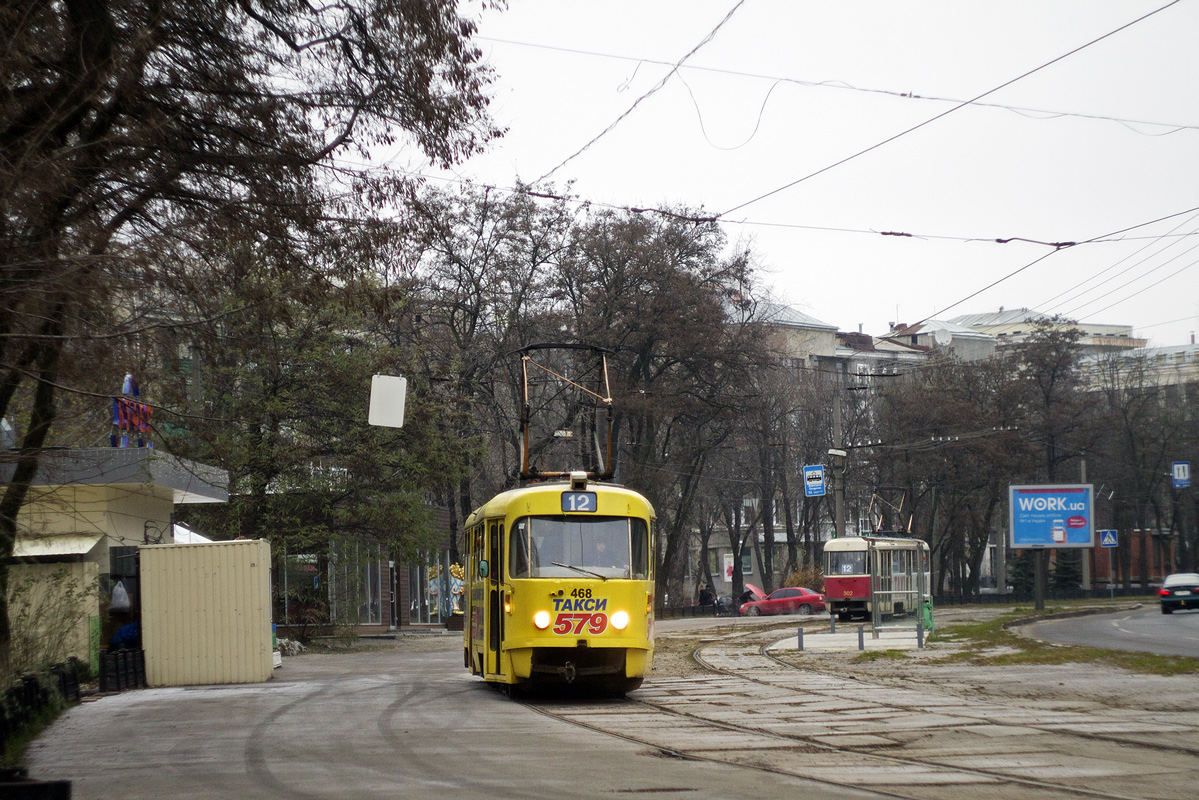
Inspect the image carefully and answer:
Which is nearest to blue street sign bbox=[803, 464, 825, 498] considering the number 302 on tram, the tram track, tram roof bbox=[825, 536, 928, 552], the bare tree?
tram roof bbox=[825, 536, 928, 552]

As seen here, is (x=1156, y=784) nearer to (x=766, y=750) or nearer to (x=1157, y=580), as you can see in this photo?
(x=766, y=750)

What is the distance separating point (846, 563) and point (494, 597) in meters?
30.1

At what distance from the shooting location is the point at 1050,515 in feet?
143

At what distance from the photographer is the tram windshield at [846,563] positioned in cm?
4400

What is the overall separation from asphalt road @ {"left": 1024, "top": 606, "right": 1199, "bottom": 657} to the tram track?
411 inches

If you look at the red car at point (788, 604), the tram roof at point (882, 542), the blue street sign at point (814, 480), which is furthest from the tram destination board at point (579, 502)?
the red car at point (788, 604)

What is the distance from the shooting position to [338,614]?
1281 inches

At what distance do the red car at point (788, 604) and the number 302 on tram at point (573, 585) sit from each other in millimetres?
43387

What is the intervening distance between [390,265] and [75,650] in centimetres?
1048

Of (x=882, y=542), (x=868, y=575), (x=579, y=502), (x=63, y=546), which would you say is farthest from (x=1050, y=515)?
(x=63, y=546)

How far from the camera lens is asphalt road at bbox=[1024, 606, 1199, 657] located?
83.1 feet

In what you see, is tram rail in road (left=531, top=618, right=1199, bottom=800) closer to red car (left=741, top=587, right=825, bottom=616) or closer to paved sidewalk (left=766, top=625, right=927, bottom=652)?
paved sidewalk (left=766, top=625, right=927, bottom=652)

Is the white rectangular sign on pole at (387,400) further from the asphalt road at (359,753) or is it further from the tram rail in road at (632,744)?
the asphalt road at (359,753)

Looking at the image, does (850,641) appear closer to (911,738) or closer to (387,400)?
(387,400)
